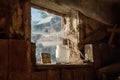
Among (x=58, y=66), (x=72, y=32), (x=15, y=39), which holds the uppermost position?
(x=72, y=32)

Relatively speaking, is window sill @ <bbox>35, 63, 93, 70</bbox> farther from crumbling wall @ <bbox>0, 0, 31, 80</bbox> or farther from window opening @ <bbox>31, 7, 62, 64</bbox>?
window opening @ <bbox>31, 7, 62, 64</bbox>

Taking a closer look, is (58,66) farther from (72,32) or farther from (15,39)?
(72,32)

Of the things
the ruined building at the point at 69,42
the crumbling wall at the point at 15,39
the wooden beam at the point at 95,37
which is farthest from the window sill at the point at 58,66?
the wooden beam at the point at 95,37

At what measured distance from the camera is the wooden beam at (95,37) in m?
2.28

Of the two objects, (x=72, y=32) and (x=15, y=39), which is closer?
(x=15, y=39)

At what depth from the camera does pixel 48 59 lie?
1868mm

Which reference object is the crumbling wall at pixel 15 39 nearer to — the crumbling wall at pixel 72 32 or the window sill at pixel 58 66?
the window sill at pixel 58 66

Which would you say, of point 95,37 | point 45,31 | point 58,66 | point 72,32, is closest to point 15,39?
point 58,66

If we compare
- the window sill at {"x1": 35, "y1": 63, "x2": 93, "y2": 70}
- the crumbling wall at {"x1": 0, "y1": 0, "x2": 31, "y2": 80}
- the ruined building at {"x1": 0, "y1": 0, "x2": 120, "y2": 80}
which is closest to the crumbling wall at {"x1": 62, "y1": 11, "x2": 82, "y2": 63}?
the ruined building at {"x1": 0, "y1": 0, "x2": 120, "y2": 80}

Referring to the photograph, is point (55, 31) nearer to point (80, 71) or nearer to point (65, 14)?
point (65, 14)

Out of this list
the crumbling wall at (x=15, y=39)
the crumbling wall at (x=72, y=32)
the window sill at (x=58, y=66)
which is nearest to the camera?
the crumbling wall at (x=15, y=39)

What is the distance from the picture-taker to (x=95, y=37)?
91.8 inches

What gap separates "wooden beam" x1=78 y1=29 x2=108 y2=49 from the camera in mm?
2275

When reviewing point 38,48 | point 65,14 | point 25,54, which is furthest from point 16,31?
point 65,14
